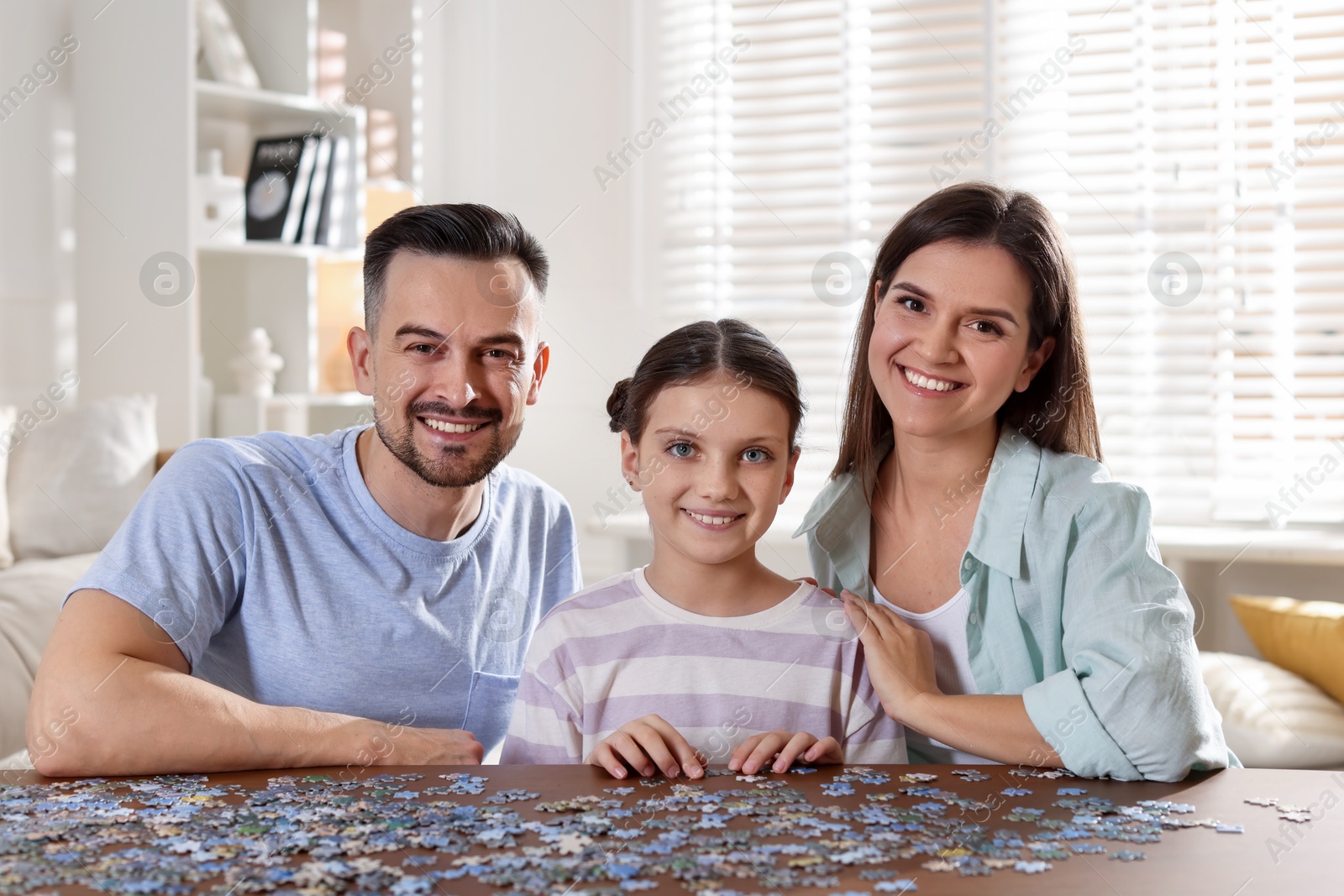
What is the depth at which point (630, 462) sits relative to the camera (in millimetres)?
2113

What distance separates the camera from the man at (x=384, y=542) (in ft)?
6.59

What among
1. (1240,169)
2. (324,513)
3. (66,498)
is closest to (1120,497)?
(324,513)

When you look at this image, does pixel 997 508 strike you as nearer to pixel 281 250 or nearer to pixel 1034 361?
pixel 1034 361

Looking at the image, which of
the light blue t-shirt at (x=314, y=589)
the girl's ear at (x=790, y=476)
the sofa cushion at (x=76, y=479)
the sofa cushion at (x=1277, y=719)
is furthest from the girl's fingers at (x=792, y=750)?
the sofa cushion at (x=76, y=479)

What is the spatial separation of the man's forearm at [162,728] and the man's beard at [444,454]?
1.78ft

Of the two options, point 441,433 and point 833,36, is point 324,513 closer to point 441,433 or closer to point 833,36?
point 441,433

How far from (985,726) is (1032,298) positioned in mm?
792

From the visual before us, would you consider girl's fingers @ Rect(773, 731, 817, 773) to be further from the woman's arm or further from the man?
the man

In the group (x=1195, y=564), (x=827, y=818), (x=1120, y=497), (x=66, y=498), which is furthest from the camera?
(x=1195, y=564)

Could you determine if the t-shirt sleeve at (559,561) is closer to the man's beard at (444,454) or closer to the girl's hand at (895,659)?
the man's beard at (444,454)

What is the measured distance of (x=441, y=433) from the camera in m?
2.25

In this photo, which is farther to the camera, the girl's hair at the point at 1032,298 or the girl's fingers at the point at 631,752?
the girl's hair at the point at 1032,298

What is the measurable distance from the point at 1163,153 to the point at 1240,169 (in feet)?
0.94

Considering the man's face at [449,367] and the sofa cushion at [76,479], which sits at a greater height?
the man's face at [449,367]
